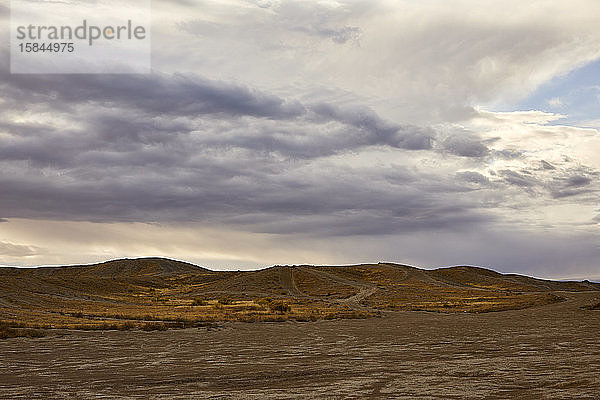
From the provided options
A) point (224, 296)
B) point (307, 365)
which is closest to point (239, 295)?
point (224, 296)

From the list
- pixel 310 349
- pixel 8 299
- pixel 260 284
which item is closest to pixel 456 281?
pixel 260 284

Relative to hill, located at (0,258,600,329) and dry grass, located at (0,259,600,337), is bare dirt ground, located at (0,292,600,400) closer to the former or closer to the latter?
dry grass, located at (0,259,600,337)

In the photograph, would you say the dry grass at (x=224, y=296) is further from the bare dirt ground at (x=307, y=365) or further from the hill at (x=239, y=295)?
the bare dirt ground at (x=307, y=365)

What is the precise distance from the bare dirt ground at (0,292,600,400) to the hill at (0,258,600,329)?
9629 mm

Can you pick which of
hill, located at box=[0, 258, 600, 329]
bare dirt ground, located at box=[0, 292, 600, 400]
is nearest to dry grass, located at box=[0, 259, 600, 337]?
hill, located at box=[0, 258, 600, 329]

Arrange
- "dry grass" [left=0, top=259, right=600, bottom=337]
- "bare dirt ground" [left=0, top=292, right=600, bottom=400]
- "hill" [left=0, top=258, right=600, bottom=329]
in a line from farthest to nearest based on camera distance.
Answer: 1. "hill" [left=0, top=258, right=600, bottom=329]
2. "dry grass" [left=0, top=259, right=600, bottom=337]
3. "bare dirt ground" [left=0, top=292, right=600, bottom=400]

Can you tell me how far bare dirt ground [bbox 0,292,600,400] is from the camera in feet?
52.7

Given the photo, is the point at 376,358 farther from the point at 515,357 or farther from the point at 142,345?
the point at 142,345

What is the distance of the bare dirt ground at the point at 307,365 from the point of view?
1608cm

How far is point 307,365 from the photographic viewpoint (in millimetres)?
21172

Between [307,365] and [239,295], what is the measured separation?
76.3 meters

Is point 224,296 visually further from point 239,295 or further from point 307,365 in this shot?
point 307,365

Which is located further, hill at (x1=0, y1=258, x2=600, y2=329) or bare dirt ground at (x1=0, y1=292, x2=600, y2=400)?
hill at (x1=0, y1=258, x2=600, y2=329)

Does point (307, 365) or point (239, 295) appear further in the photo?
point (239, 295)
